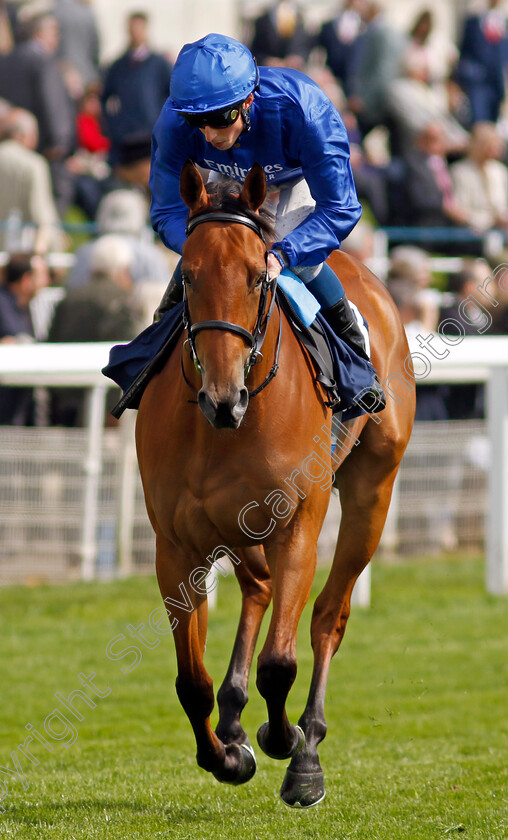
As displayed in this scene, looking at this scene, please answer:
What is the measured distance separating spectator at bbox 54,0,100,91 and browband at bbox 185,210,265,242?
995cm

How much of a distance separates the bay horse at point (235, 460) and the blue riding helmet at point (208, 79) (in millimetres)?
230

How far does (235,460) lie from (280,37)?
10.9m

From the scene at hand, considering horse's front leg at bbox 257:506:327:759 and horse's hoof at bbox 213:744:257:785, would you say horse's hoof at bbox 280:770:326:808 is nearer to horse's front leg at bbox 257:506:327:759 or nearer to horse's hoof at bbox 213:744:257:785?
horse's hoof at bbox 213:744:257:785

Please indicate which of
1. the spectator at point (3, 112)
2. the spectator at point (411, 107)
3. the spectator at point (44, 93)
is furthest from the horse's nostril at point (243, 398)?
the spectator at point (411, 107)

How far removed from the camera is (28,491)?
7465 mm

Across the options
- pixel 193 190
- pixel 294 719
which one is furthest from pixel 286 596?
pixel 294 719

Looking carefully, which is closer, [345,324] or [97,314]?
[345,324]

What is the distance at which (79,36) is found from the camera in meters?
13.3

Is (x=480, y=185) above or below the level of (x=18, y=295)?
below

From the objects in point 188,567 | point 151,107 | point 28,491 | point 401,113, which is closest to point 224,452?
point 188,567

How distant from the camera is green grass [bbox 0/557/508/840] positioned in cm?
428

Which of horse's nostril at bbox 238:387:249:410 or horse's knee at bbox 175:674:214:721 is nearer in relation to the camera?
horse's nostril at bbox 238:387:249:410

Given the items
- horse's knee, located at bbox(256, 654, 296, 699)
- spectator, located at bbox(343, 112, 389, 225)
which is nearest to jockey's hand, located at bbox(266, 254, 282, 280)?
horse's knee, located at bbox(256, 654, 296, 699)

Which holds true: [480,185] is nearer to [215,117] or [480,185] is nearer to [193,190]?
[215,117]
